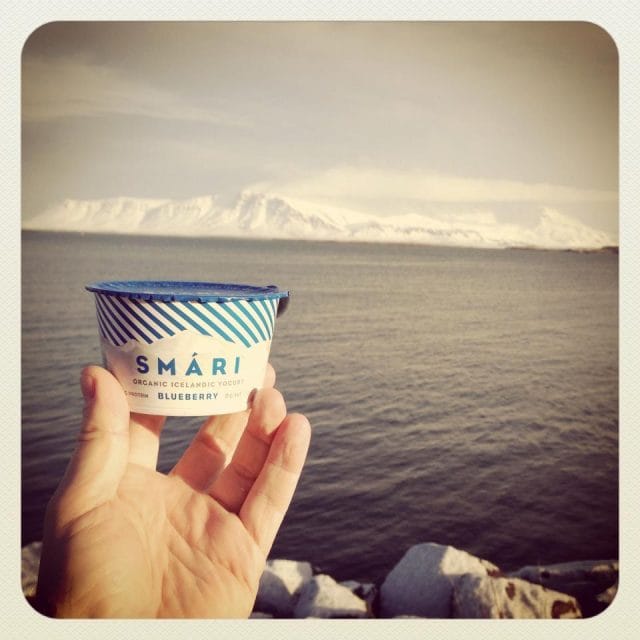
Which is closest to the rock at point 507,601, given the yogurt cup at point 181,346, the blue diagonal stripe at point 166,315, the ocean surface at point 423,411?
the ocean surface at point 423,411

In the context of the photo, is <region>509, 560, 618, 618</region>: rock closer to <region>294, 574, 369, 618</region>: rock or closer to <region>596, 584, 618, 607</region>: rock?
<region>596, 584, 618, 607</region>: rock

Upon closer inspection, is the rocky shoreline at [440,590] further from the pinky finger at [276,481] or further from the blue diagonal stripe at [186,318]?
Result: the blue diagonal stripe at [186,318]

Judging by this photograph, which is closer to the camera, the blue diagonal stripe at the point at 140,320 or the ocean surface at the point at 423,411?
the blue diagonal stripe at the point at 140,320

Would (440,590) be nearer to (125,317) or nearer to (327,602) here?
(327,602)

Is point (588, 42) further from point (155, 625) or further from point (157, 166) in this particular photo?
point (157, 166)

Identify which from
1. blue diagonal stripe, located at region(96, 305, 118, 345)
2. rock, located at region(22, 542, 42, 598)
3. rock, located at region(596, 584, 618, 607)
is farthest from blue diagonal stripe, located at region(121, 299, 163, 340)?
rock, located at region(22, 542, 42, 598)

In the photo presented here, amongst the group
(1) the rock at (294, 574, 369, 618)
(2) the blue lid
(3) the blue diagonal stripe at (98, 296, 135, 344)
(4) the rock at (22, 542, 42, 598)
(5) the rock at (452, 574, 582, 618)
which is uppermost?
(2) the blue lid

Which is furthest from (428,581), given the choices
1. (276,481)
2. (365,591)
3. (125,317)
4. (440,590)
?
(125,317)
